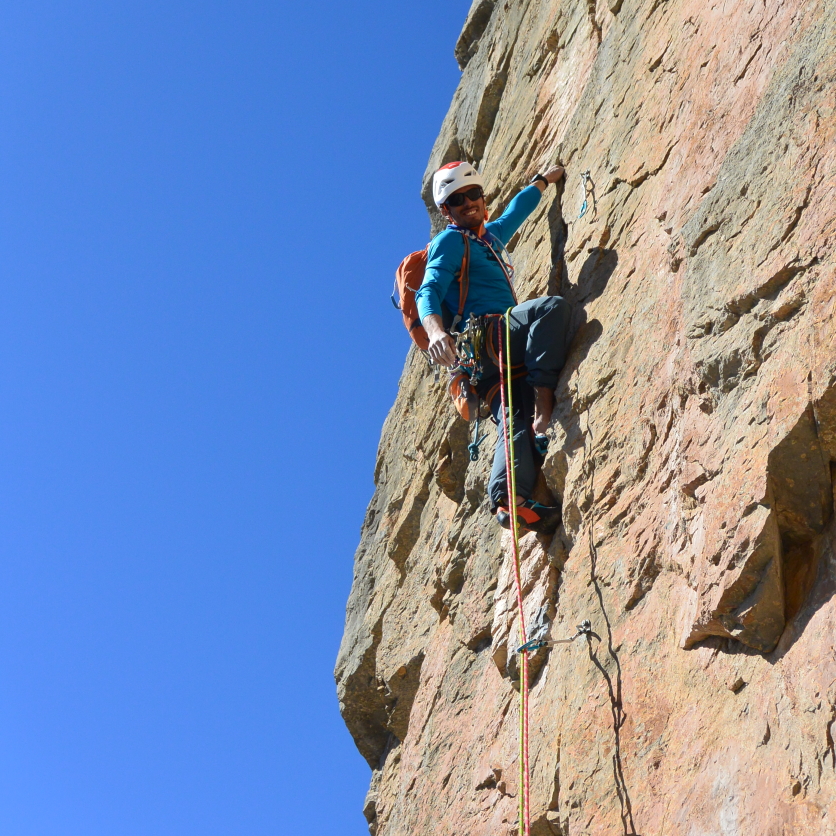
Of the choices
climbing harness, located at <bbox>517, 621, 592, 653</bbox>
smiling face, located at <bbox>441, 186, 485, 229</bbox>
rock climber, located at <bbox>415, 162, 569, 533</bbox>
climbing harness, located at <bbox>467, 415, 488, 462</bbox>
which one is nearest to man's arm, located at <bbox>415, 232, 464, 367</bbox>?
rock climber, located at <bbox>415, 162, 569, 533</bbox>

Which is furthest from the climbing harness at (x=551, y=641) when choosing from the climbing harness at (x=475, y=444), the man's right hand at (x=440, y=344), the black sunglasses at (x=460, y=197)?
the black sunglasses at (x=460, y=197)

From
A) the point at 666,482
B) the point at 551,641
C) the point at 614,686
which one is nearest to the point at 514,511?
the point at 551,641

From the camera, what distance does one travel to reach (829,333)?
4164mm

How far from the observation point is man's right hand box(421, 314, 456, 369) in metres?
6.66

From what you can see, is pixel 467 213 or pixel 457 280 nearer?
pixel 457 280

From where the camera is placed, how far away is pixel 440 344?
21.9 feet

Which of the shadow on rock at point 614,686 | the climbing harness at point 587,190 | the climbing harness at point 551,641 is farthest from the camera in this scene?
the climbing harness at point 587,190

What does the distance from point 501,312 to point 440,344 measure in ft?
2.09

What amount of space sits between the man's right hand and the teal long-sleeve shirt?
172mm

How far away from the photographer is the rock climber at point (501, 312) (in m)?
6.39

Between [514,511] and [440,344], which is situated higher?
[440,344]

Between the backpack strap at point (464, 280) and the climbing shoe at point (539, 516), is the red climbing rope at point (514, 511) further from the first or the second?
the backpack strap at point (464, 280)

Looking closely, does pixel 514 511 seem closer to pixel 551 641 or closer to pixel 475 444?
pixel 551 641

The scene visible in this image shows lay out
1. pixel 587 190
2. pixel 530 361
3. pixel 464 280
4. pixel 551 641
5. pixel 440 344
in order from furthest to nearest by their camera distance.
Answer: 1. pixel 464 280
2. pixel 587 190
3. pixel 440 344
4. pixel 530 361
5. pixel 551 641
